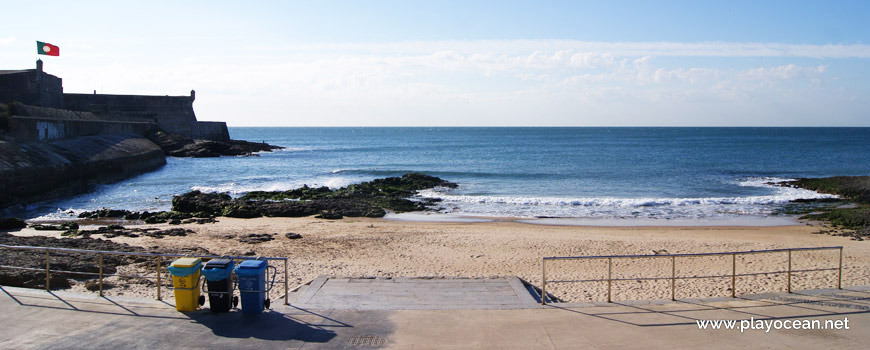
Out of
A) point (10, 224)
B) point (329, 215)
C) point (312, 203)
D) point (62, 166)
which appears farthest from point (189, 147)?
point (10, 224)

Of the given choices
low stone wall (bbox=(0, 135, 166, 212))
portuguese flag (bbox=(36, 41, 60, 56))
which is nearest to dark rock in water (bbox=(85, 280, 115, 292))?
low stone wall (bbox=(0, 135, 166, 212))

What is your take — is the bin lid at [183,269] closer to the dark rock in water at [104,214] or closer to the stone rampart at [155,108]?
the dark rock in water at [104,214]

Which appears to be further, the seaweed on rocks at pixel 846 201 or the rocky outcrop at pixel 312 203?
the rocky outcrop at pixel 312 203

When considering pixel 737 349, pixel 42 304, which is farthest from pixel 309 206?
pixel 737 349

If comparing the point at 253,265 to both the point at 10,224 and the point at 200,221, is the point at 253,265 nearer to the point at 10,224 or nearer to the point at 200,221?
the point at 200,221

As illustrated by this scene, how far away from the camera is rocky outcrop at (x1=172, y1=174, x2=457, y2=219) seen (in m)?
24.6

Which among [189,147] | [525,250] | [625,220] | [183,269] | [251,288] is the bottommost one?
[625,220]

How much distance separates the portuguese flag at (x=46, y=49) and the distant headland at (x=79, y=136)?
96.0 inches

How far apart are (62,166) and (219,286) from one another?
28.8 meters

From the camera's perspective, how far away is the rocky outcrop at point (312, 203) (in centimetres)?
2464

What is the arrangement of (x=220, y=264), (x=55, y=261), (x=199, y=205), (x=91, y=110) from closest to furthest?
(x=220, y=264), (x=55, y=261), (x=199, y=205), (x=91, y=110)

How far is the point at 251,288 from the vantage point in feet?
26.6

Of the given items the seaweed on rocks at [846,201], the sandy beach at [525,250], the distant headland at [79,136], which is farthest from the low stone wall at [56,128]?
the seaweed on rocks at [846,201]

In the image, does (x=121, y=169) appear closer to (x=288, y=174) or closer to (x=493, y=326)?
(x=288, y=174)
